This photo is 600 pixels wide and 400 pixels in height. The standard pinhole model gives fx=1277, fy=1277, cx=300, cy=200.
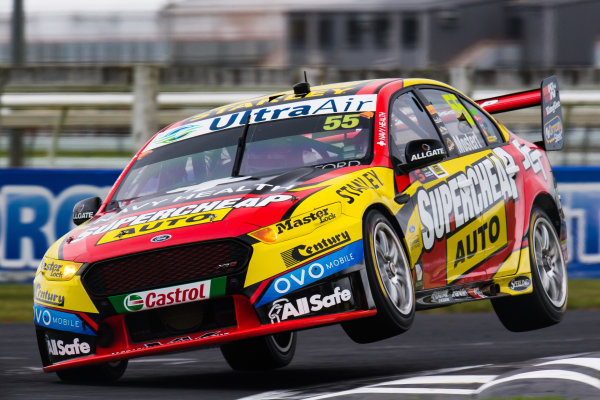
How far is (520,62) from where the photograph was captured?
40.2 meters

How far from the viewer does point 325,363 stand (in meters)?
7.98

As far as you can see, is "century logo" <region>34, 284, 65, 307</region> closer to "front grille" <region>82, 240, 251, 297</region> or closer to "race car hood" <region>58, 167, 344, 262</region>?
A: "race car hood" <region>58, 167, 344, 262</region>

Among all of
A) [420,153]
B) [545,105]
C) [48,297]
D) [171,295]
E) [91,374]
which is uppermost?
[545,105]

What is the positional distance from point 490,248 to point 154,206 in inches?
90.3

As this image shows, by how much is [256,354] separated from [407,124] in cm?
169

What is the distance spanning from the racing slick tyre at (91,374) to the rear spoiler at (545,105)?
3.71 metres

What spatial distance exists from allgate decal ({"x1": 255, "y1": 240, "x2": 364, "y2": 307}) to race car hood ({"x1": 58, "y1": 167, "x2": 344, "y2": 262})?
287 millimetres

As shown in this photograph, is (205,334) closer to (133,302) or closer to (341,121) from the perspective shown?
(133,302)

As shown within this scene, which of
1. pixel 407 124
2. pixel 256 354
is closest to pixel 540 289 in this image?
pixel 407 124

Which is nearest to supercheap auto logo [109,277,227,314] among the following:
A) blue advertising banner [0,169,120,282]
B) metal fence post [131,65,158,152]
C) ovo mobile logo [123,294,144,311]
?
ovo mobile logo [123,294,144,311]

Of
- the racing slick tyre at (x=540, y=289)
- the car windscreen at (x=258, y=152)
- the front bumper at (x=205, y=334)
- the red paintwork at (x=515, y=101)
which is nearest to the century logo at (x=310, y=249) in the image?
the front bumper at (x=205, y=334)

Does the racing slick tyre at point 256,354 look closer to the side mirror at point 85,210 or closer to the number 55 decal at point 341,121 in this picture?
the side mirror at point 85,210

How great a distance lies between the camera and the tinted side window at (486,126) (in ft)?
28.6

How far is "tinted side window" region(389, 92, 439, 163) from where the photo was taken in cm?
758
